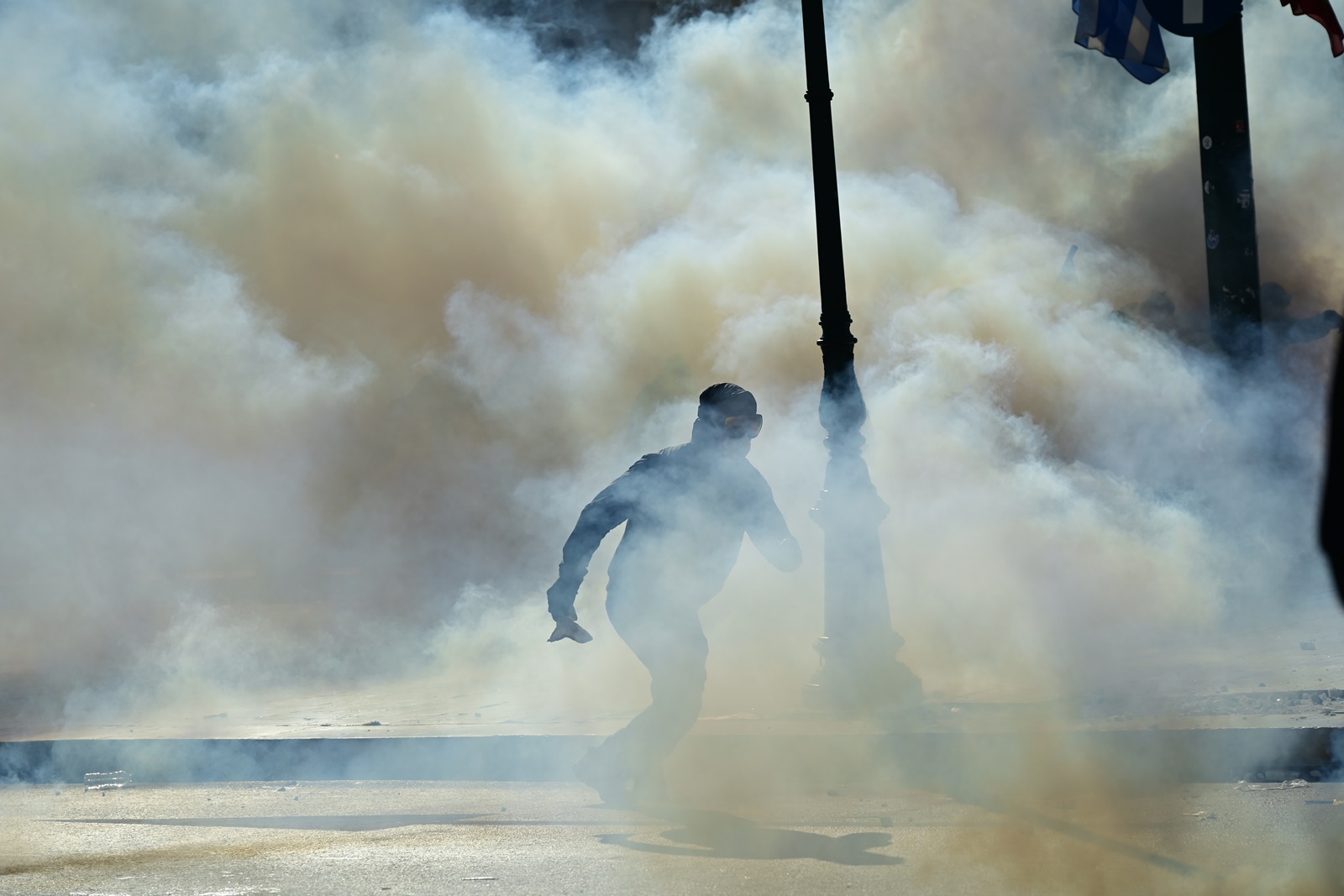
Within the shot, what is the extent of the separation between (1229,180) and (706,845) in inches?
207

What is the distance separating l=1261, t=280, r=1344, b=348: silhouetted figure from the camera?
30.0 ft

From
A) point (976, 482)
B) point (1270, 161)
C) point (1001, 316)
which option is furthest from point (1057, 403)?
point (1270, 161)

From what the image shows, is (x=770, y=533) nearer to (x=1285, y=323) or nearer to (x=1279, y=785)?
(x=1279, y=785)

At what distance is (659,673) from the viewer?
4586 mm

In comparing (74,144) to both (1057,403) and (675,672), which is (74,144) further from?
(675,672)

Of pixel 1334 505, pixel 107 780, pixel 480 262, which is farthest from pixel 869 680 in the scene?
pixel 480 262

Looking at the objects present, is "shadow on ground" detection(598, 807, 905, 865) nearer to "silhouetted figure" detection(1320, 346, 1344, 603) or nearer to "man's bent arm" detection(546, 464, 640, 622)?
"man's bent arm" detection(546, 464, 640, 622)

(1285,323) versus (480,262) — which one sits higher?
(480,262)

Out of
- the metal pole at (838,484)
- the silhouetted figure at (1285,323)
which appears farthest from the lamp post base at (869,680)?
the silhouetted figure at (1285,323)

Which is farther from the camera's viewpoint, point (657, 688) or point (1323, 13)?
point (1323, 13)

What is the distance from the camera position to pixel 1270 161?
42.8 ft

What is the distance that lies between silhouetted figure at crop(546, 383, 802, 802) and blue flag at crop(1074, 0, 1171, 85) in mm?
4640

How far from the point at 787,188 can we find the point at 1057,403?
4.43 meters

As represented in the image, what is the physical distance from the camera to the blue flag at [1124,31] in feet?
26.5
